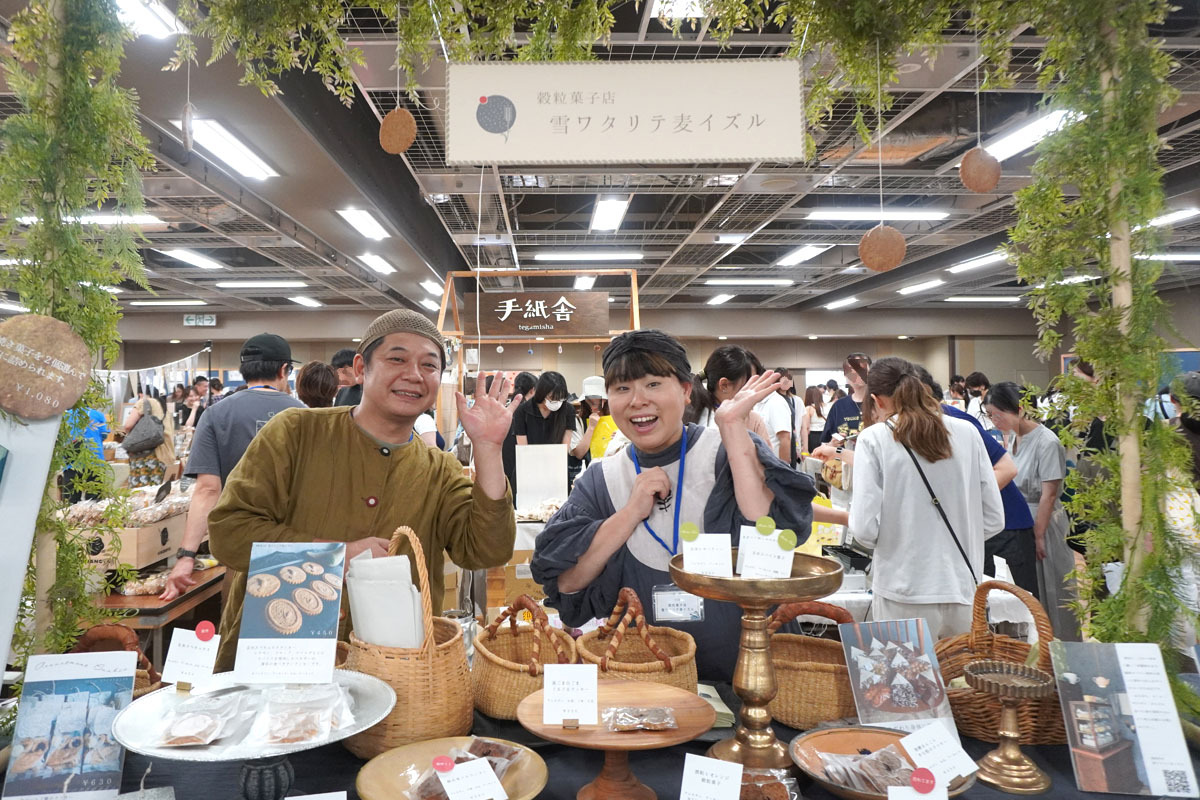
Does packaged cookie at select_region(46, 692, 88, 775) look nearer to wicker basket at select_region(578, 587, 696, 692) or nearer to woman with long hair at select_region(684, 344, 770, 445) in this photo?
wicker basket at select_region(578, 587, 696, 692)

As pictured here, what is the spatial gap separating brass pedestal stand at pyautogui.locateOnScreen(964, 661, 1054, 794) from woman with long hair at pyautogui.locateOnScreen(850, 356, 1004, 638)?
53.3 inches

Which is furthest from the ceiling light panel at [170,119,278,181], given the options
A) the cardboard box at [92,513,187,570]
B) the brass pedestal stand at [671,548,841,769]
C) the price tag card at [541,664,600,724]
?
the brass pedestal stand at [671,548,841,769]

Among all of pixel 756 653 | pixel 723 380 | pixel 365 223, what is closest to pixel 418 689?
pixel 756 653

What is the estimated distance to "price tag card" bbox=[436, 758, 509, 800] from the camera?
3.55 feet

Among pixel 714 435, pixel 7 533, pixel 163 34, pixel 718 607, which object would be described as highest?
pixel 163 34

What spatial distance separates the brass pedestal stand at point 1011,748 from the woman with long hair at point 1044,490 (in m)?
2.94

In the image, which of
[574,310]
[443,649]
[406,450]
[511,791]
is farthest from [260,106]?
[511,791]

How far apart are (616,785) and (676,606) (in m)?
0.55

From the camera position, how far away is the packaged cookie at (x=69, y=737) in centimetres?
117

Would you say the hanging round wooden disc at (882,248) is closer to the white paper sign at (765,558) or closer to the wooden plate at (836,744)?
the white paper sign at (765,558)

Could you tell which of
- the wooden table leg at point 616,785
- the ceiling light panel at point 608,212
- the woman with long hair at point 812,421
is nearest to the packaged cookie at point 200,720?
the wooden table leg at point 616,785

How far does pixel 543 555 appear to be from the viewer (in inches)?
69.3

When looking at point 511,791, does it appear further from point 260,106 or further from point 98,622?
point 260,106

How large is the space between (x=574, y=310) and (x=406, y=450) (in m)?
3.85
